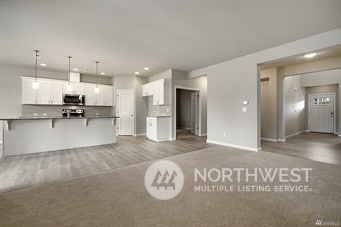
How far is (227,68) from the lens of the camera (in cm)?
551

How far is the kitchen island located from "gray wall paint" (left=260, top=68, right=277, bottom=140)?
19.7 feet

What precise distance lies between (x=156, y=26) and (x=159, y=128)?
3.96 meters

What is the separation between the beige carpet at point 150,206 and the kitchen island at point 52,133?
2676 mm

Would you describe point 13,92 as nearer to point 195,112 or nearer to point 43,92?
point 43,92

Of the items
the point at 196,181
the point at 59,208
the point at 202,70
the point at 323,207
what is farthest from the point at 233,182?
the point at 202,70

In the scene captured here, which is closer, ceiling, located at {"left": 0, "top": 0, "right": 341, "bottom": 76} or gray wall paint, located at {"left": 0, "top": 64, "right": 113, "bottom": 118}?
ceiling, located at {"left": 0, "top": 0, "right": 341, "bottom": 76}

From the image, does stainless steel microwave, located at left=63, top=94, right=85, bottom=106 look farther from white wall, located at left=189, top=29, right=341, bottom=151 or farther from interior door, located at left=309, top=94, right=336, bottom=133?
interior door, located at left=309, top=94, right=336, bottom=133

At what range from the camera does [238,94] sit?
205 inches

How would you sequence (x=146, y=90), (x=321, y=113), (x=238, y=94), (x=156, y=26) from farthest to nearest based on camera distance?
(x=321, y=113) → (x=146, y=90) → (x=238, y=94) → (x=156, y=26)

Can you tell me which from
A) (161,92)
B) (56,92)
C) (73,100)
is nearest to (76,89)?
(73,100)

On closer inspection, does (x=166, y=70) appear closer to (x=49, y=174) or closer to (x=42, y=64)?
(x=42, y=64)

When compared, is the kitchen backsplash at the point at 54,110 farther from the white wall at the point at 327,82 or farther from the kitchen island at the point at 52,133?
the white wall at the point at 327,82

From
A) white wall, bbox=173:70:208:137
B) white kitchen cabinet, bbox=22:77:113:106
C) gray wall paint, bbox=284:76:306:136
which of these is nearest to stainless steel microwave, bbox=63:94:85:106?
white kitchen cabinet, bbox=22:77:113:106

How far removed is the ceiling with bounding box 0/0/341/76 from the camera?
8.35ft
